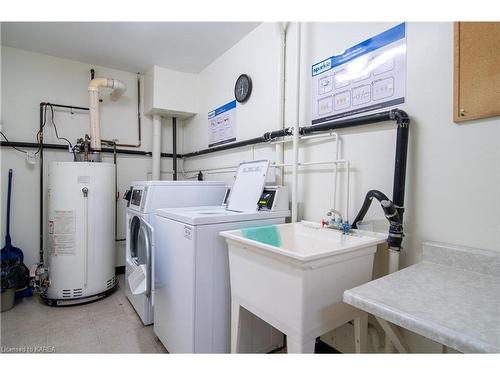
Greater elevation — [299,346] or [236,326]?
[299,346]

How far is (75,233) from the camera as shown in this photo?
2.45 meters

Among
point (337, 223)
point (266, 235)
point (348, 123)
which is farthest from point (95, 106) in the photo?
point (337, 223)

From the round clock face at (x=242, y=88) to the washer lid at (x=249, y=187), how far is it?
710 millimetres

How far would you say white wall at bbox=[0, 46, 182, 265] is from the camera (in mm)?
2719

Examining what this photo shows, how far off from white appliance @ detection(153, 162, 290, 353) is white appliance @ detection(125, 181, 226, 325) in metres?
0.12

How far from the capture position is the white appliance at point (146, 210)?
177cm

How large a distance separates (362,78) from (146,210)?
1722 millimetres

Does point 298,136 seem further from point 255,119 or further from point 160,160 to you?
point 160,160

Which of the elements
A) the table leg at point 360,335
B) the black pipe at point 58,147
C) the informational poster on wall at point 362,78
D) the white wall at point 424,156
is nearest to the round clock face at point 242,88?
the white wall at point 424,156

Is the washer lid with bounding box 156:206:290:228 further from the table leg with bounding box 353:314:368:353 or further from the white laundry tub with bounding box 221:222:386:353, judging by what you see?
the table leg with bounding box 353:314:368:353

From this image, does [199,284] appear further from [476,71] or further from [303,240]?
[476,71]

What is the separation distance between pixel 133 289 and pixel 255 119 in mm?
1656
